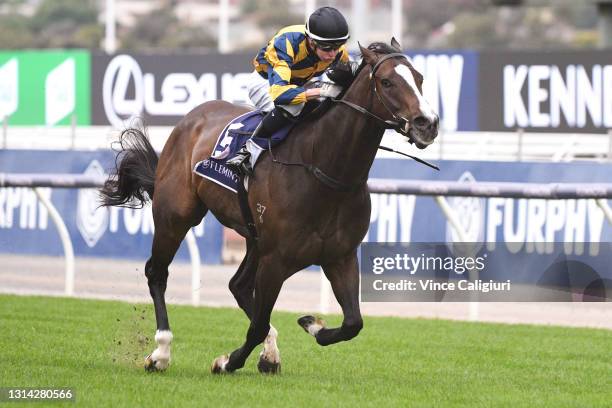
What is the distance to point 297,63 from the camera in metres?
6.81

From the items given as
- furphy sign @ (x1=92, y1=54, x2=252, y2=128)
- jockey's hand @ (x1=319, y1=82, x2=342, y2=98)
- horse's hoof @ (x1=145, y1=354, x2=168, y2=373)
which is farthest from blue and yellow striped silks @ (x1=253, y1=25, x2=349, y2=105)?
furphy sign @ (x1=92, y1=54, x2=252, y2=128)

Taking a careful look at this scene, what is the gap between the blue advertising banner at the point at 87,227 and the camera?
12.5 m

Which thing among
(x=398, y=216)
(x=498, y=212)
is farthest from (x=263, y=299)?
(x=398, y=216)

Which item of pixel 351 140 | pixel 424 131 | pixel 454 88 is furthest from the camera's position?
pixel 454 88

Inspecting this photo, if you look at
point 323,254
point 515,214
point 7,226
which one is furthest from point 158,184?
point 7,226

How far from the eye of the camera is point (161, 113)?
1900cm

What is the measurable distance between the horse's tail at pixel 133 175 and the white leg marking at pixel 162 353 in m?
1.32

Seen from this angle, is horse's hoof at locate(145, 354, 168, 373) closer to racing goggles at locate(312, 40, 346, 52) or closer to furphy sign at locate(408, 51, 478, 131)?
racing goggles at locate(312, 40, 346, 52)

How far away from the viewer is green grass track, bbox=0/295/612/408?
20.5 feet

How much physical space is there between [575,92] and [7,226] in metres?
7.30

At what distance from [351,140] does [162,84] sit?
42.3 ft

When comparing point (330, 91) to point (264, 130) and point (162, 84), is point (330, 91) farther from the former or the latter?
point (162, 84)

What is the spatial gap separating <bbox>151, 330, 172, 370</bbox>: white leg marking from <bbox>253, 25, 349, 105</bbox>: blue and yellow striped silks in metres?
1.55

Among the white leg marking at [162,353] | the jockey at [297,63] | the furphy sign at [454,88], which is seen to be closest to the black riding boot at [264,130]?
the jockey at [297,63]
